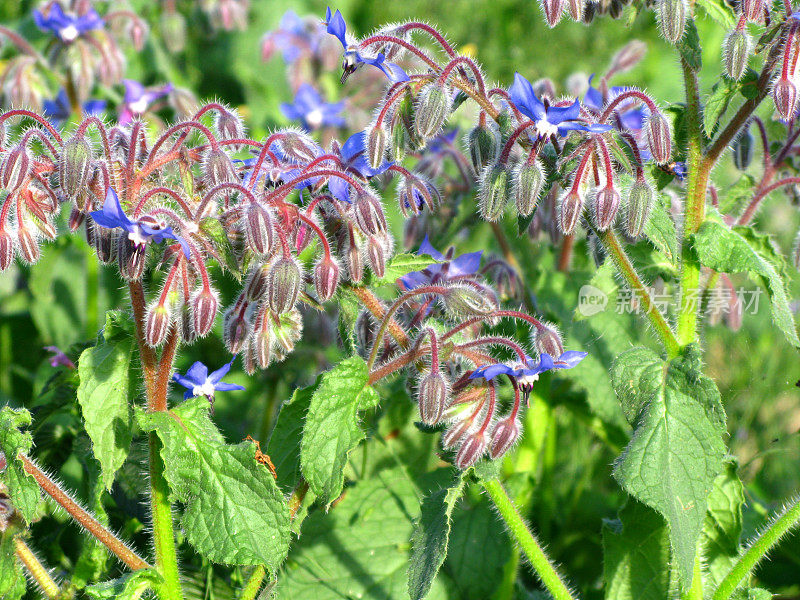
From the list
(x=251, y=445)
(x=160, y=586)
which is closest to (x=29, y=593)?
(x=160, y=586)

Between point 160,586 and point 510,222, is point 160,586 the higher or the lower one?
the lower one

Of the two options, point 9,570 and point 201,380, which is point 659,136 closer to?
point 201,380

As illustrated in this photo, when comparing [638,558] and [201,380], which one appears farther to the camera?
[638,558]

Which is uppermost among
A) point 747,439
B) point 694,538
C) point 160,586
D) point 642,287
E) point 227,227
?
point 227,227

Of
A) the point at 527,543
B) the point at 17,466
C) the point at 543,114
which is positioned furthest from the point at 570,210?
the point at 17,466

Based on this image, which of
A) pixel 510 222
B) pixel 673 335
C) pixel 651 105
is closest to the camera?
pixel 651 105

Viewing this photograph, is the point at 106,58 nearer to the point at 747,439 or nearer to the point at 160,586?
the point at 160,586
